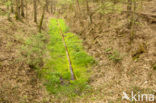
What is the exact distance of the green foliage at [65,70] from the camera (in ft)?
36.9

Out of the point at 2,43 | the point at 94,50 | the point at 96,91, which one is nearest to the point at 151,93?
the point at 96,91

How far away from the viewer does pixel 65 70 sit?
1403 cm

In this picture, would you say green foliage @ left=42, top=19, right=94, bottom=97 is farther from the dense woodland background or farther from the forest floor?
the forest floor

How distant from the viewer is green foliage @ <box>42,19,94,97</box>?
11234 mm

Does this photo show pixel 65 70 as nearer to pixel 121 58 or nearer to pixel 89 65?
pixel 89 65

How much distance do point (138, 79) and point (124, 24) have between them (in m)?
8.48

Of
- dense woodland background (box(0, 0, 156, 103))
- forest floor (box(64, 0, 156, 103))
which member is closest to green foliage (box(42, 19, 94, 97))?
dense woodland background (box(0, 0, 156, 103))

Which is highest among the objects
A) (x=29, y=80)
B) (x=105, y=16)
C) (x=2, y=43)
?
(x=105, y=16)

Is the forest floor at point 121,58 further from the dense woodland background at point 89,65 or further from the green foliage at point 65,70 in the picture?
the green foliage at point 65,70

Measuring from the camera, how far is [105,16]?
20.3m

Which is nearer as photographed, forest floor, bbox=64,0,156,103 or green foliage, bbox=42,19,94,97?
forest floor, bbox=64,0,156,103

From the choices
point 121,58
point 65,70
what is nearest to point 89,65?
point 65,70

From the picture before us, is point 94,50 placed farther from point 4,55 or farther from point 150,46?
point 4,55

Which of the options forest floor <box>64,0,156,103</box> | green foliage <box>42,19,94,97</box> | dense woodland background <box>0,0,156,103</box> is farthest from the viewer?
green foliage <box>42,19,94,97</box>
